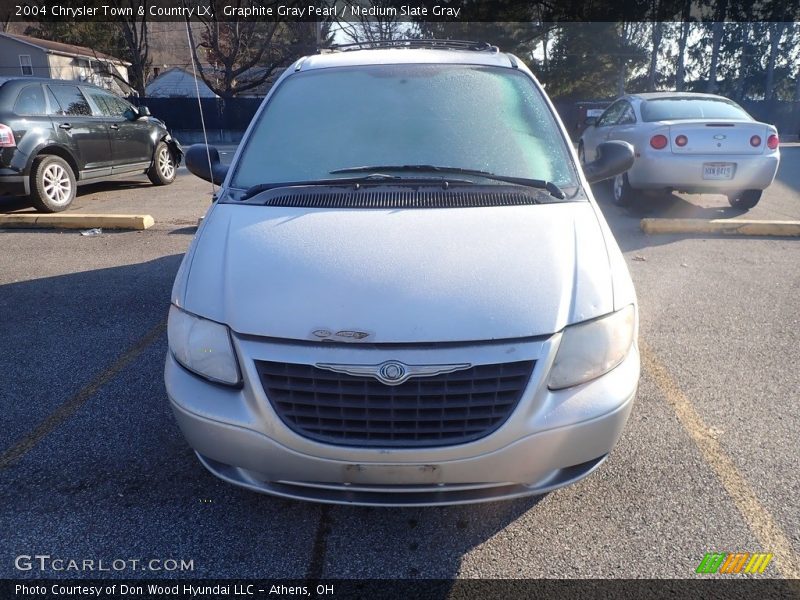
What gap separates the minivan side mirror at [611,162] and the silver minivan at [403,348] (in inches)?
43.8

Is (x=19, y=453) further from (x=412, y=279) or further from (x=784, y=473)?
(x=784, y=473)

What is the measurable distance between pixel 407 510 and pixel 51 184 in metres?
7.71

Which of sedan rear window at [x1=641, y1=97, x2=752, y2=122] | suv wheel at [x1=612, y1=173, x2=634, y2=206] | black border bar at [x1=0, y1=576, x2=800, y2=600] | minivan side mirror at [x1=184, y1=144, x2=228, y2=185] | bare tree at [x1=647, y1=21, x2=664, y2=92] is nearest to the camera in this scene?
black border bar at [x1=0, y1=576, x2=800, y2=600]

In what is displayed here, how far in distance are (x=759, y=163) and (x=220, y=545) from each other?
24.6ft

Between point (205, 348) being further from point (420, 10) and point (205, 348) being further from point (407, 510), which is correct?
point (420, 10)

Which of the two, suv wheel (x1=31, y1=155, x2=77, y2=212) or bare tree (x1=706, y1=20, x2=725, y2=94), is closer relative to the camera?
suv wheel (x1=31, y1=155, x2=77, y2=212)

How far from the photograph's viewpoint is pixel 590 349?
7.06 ft

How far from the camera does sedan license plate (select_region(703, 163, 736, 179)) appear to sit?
728 centimetres

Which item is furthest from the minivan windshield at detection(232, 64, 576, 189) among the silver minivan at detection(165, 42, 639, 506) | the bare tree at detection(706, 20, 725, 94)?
the bare tree at detection(706, 20, 725, 94)

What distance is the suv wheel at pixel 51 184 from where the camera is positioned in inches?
310

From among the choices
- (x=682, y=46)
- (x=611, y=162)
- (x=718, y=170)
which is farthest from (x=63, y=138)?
(x=682, y=46)

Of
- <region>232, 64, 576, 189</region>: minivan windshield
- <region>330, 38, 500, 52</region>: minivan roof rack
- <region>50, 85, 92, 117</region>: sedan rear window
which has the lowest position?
<region>50, 85, 92, 117</region>: sedan rear window

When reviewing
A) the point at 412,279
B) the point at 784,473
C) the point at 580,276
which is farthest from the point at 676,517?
the point at 412,279

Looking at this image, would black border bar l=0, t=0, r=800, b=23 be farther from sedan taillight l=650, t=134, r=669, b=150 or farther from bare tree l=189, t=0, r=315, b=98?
sedan taillight l=650, t=134, r=669, b=150
